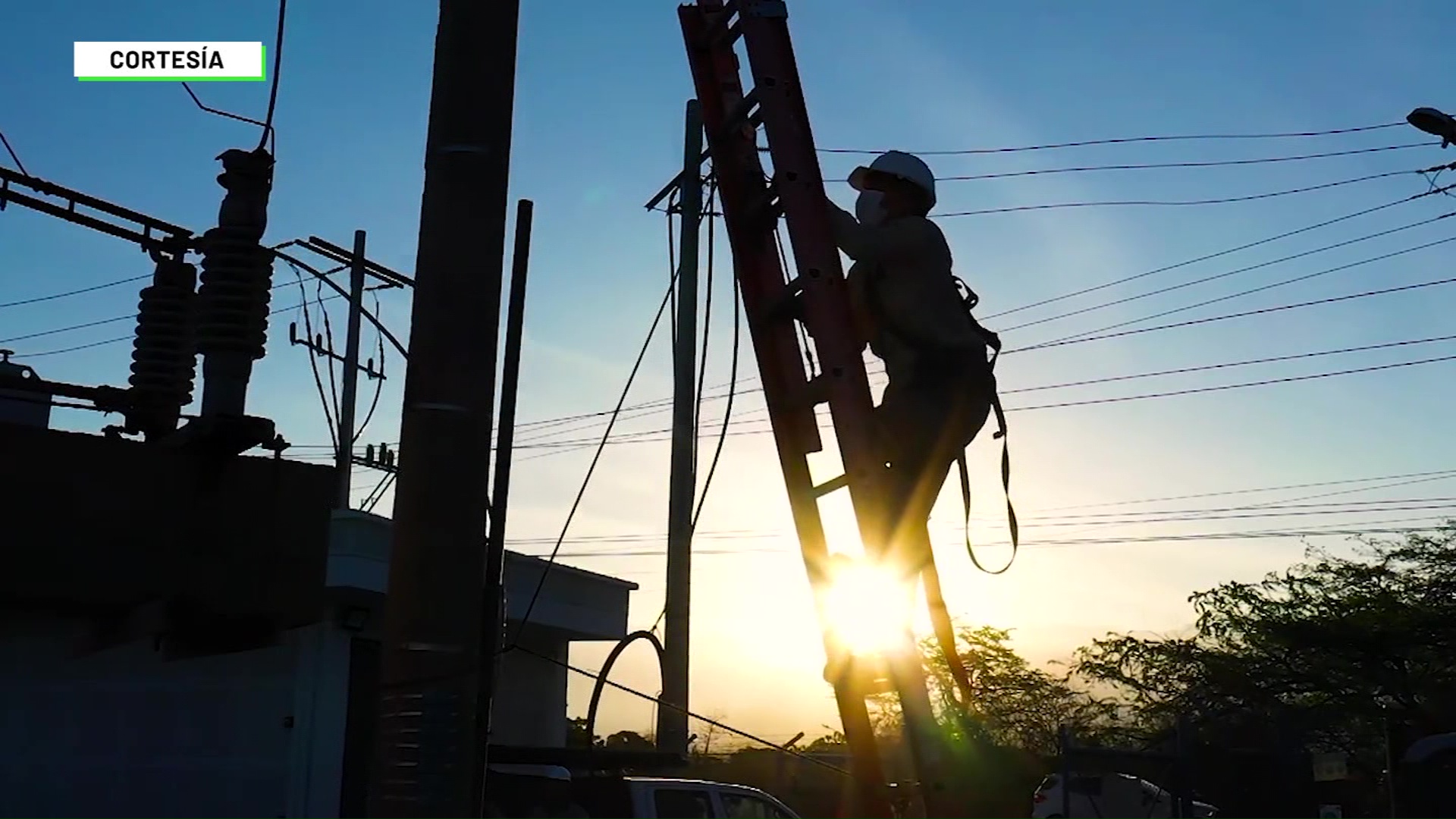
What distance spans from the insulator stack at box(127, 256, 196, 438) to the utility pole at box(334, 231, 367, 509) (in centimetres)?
1827

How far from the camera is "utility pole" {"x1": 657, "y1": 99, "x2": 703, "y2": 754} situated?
54.5 feet

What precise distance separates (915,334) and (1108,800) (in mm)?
15038

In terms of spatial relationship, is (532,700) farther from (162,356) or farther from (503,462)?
(503,462)

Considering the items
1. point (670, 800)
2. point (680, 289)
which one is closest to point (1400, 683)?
point (680, 289)

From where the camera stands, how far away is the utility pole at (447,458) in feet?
10.5

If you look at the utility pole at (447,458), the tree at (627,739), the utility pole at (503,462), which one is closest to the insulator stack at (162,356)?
the utility pole at (503,462)

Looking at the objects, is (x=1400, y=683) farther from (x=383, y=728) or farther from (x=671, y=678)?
(x=383, y=728)

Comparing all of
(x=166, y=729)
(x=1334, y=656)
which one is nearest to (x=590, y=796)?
(x=166, y=729)

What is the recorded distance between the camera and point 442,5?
12.0 feet

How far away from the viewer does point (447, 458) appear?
3.27 metres

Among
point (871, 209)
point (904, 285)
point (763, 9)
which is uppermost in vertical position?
point (763, 9)

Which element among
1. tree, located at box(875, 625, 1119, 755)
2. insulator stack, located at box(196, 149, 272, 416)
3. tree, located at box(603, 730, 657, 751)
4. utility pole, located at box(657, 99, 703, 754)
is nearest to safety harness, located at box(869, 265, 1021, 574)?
insulator stack, located at box(196, 149, 272, 416)

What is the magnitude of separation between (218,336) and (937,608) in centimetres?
351

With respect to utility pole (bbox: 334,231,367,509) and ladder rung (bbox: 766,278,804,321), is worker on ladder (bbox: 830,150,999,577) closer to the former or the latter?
ladder rung (bbox: 766,278,804,321)
